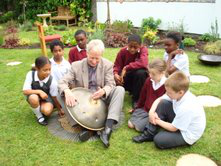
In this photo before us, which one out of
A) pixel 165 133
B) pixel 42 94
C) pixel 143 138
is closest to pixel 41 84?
pixel 42 94

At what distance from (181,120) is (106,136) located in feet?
3.00

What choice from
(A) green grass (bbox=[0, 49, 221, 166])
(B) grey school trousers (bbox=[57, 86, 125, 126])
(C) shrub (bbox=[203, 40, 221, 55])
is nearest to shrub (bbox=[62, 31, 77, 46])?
(C) shrub (bbox=[203, 40, 221, 55])

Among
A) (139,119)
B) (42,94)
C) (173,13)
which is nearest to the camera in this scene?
(139,119)

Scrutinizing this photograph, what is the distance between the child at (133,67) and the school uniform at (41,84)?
3.36ft

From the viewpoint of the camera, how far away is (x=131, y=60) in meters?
4.03

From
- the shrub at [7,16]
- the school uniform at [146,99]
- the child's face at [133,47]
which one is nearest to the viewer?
the school uniform at [146,99]

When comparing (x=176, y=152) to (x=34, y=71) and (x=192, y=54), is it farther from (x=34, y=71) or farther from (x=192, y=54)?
(x=192, y=54)

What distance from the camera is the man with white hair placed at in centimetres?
305

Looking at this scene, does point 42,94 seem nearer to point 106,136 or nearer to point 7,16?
point 106,136

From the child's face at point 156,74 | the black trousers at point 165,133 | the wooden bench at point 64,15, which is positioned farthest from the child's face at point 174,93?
the wooden bench at point 64,15

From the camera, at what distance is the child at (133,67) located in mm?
3727

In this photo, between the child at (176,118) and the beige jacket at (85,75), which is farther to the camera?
the beige jacket at (85,75)

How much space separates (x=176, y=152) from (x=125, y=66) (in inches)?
68.1

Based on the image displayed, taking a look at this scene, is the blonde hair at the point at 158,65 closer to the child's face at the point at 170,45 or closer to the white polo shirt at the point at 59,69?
the child's face at the point at 170,45
